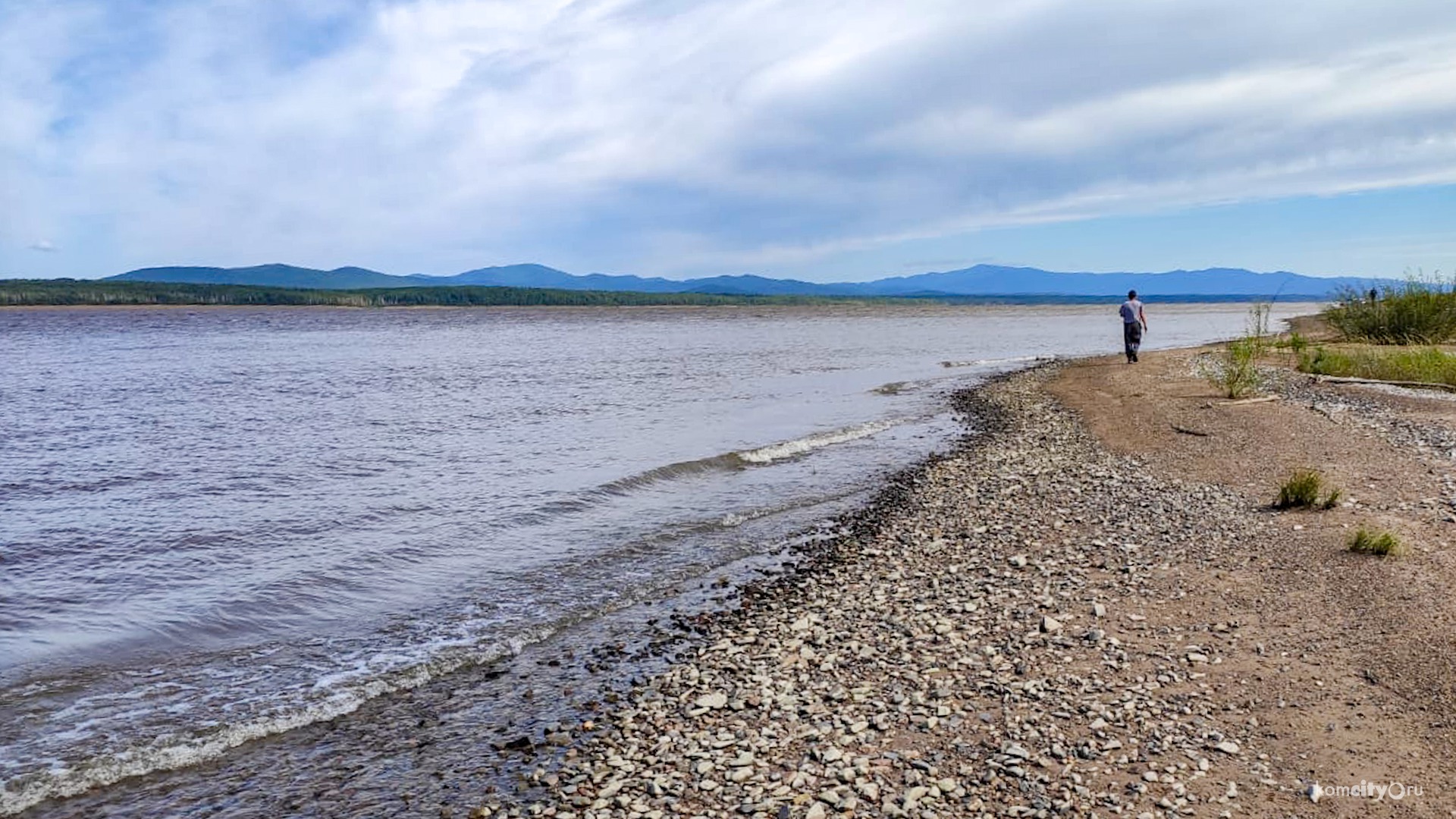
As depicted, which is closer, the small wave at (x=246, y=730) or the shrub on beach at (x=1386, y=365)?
the small wave at (x=246, y=730)

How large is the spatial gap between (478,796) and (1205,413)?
2010cm

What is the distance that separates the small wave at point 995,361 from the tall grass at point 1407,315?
14.8 meters

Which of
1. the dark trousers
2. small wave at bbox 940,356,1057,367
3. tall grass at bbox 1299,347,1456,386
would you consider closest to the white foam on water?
tall grass at bbox 1299,347,1456,386

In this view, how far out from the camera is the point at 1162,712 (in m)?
6.61

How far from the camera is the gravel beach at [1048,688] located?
18.9 ft

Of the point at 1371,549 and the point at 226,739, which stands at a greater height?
the point at 1371,549

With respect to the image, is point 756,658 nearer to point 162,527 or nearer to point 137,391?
point 162,527

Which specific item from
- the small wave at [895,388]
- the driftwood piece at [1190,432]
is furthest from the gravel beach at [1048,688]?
the small wave at [895,388]

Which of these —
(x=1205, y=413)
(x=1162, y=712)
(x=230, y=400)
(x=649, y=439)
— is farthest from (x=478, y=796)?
(x=230, y=400)

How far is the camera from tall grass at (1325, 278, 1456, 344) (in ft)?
103

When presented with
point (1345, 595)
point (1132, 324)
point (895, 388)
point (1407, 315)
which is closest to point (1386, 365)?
point (1407, 315)

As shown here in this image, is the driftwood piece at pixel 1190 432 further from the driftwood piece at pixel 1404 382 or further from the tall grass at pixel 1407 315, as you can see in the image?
the tall grass at pixel 1407 315

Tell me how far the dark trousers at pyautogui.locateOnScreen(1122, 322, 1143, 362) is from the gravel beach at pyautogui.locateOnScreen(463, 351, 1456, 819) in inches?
969

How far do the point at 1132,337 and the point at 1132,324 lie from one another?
0.71 m
